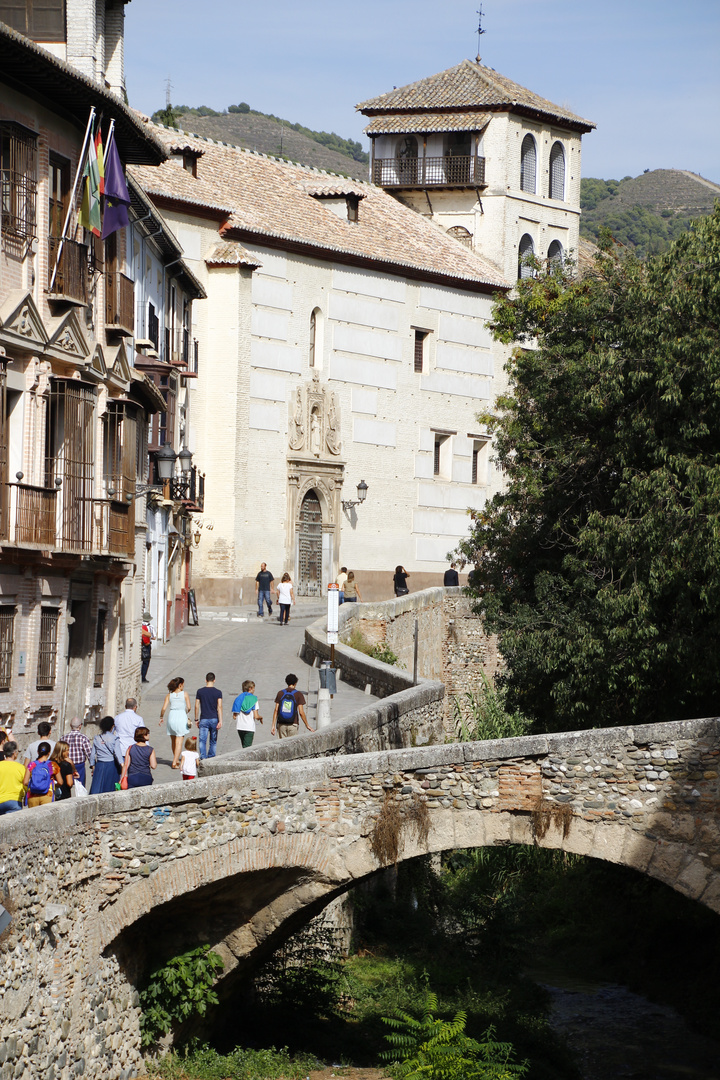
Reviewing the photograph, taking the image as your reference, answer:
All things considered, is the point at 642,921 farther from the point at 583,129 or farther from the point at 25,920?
the point at 583,129

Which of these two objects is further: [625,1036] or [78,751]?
[625,1036]

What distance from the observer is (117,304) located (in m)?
23.0

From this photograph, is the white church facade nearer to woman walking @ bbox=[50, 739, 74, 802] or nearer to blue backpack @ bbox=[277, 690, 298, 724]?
blue backpack @ bbox=[277, 690, 298, 724]

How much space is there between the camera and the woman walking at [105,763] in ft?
51.9

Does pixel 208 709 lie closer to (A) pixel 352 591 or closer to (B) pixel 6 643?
(B) pixel 6 643

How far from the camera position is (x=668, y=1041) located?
20.8 meters

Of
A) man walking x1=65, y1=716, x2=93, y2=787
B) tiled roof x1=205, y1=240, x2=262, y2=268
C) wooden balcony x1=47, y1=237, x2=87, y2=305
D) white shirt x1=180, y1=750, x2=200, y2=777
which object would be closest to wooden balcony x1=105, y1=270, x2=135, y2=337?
wooden balcony x1=47, y1=237, x2=87, y2=305

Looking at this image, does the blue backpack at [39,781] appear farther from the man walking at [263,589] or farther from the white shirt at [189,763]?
the man walking at [263,589]

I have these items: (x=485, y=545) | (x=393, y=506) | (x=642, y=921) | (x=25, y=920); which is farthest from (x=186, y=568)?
(x=25, y=920)

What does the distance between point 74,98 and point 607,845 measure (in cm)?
1225

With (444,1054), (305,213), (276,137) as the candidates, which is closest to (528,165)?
(305,213)

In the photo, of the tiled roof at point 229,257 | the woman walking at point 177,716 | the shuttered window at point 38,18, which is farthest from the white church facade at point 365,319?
the woman walking at point 177,716

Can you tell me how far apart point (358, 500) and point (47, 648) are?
78.6 feet

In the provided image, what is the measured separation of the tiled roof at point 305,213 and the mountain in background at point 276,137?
7720 cm
